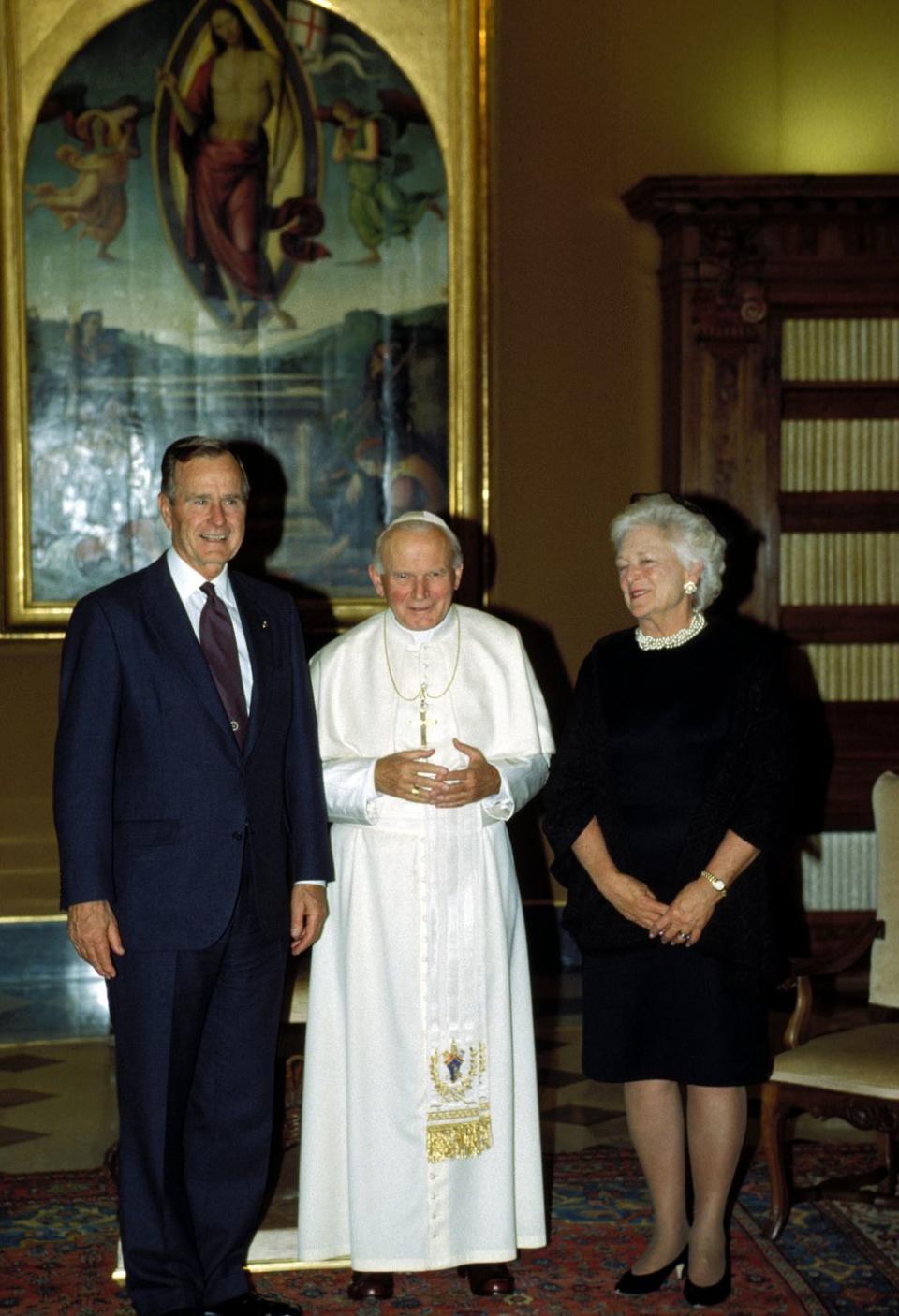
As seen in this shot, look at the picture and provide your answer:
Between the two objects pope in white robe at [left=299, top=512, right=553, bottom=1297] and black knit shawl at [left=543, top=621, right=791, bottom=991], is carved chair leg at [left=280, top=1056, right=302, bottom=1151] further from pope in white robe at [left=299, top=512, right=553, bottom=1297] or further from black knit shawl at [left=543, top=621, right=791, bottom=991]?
black knit shawl at [left=543, top=621, right=791, bottom=991]

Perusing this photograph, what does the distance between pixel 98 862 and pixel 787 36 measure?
20.5ft

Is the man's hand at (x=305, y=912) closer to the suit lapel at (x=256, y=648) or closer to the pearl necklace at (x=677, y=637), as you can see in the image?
the suit lapel at (x=256, y=648)

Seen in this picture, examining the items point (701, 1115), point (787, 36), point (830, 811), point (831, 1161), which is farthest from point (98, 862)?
point (787, 36)

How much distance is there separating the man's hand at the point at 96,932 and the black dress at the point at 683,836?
118cm

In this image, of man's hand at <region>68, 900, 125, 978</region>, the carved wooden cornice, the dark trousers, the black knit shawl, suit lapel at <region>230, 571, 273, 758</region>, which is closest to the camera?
man's hand at <region>68, 900, 125, 978</region>

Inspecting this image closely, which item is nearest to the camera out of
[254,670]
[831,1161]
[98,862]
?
[98,862]

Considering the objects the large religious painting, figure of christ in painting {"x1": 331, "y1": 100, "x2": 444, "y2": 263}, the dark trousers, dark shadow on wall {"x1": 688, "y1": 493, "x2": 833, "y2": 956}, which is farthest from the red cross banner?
the dark trousers

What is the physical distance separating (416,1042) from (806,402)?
487 centimetres

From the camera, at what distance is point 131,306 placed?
816 centimetres

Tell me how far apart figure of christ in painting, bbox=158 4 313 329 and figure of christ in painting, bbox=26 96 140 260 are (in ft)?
0.80

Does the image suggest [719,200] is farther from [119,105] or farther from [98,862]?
[98,862]

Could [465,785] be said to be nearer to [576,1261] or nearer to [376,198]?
[576,1261]

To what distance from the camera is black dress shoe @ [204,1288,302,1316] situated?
13.0 feet

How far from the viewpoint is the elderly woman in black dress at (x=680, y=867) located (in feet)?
13.5
